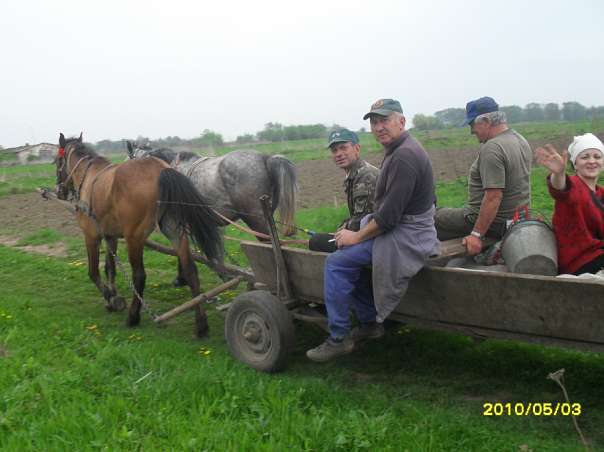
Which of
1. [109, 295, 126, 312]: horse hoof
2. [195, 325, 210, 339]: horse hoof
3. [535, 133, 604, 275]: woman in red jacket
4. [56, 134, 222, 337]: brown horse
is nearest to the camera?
[535, 133, 604, 275]: woman in red jacket

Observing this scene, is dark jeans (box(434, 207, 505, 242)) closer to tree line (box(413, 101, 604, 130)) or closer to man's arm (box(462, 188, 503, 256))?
man's arm (box(462, 188, 503, 256))

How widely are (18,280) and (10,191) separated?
15.1m

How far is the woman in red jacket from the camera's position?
3.02m

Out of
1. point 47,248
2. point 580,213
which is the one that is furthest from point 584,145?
point 47,248

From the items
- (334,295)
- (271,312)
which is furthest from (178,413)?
(334,295)

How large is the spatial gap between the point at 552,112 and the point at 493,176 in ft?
291

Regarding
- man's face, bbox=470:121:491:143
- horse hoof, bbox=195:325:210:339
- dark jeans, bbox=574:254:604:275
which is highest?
man's face, bbox=470:121:491:143

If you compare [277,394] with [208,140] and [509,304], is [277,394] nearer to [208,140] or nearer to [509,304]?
[509,304]

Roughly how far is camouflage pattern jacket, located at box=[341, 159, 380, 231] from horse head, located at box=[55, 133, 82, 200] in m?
4.33

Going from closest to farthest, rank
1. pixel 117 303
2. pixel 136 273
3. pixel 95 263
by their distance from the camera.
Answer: pixel 136 273 < pixel 117 303 < pixel 95 263

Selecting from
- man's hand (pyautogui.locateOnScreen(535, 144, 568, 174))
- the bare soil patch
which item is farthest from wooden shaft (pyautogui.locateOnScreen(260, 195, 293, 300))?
Result: the bare soil patch

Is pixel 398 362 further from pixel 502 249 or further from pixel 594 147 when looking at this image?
pixel 594 147

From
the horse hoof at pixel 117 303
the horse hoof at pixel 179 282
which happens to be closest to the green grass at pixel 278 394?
the horse hoof at pixel 117 303

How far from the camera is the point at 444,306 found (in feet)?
10.4
